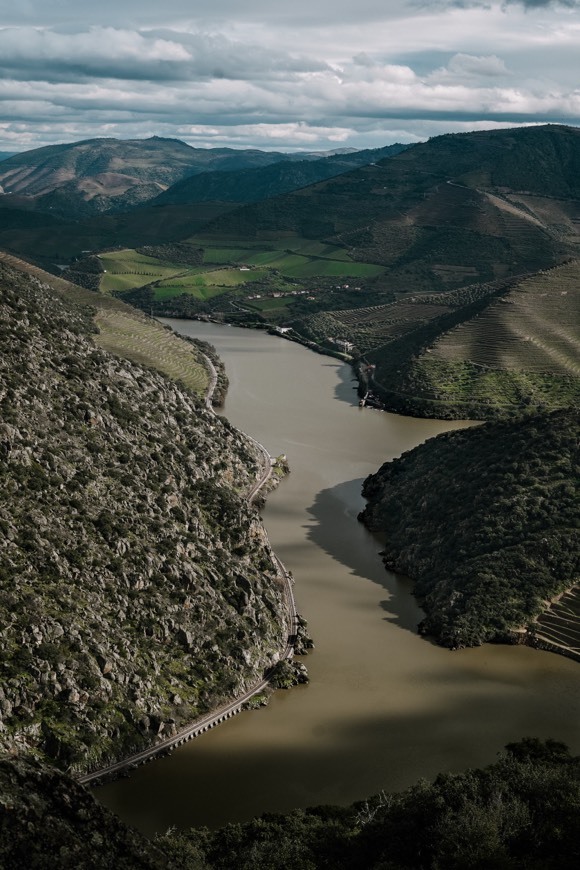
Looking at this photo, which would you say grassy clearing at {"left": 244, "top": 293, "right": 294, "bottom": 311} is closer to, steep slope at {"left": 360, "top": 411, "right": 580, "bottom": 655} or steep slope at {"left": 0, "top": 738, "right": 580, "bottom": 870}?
steep slope at {"left": 360, "top": 411, "right": 580, "bottom": 655}

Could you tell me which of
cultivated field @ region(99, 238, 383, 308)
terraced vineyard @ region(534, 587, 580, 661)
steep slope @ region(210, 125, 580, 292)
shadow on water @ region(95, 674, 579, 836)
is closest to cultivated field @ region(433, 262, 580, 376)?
steep slope @ region(210, 125, 580, 292)

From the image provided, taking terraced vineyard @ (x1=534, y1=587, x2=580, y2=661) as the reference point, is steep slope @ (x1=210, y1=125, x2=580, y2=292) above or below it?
above

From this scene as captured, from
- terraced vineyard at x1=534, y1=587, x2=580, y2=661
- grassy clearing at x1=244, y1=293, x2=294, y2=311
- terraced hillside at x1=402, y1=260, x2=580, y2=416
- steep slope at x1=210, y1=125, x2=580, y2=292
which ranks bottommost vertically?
grassy clearing at x1=244, y1=293, x2=294, y2=311

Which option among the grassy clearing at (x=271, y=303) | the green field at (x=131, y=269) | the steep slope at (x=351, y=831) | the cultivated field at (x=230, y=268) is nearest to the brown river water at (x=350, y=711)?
the steep slope at (x=351, y=831)

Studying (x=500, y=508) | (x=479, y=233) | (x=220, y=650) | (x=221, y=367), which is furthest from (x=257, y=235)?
(x=220, y=650)

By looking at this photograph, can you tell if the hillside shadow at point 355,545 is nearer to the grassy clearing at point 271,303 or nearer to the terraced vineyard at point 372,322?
the terraced vineyard at point 372,322

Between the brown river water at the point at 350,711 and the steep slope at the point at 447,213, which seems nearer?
the brown river water at the point at 350,711

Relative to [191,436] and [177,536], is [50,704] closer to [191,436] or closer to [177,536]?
[177,536]
